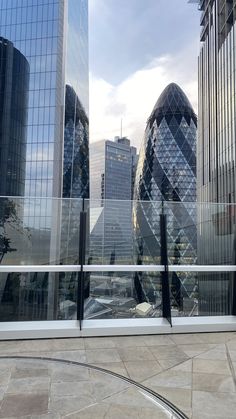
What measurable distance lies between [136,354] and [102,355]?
1.63ft

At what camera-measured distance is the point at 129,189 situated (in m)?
146

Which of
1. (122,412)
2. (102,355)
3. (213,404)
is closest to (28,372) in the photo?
(102,355)

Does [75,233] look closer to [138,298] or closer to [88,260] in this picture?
[88,260]

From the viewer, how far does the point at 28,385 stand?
4199 millimetres

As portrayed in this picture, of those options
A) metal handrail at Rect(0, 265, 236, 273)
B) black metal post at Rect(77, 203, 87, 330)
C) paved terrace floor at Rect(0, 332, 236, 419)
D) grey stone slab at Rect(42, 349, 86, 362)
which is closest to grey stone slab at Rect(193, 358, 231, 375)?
paved terrace floor at Rect(0, 332, 236, 419)

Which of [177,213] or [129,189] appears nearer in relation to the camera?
[177,213]

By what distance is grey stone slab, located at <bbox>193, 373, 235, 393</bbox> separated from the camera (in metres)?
4.18

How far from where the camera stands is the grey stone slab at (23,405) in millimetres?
3535

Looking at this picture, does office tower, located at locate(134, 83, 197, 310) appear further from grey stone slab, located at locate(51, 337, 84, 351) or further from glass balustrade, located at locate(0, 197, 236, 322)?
grey stone slab, located at locate(51, 337, 84, 351)

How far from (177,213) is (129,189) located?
13896 centimetres

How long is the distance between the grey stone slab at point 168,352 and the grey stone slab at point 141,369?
312mm

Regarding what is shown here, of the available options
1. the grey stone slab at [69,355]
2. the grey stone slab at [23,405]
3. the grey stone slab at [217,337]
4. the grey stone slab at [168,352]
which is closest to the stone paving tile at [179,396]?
the grey stone slab at [168,352]

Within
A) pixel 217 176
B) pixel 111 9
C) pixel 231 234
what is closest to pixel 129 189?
pixel 217 176

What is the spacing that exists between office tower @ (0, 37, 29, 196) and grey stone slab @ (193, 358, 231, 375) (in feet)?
206
